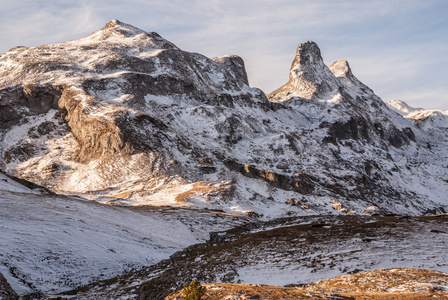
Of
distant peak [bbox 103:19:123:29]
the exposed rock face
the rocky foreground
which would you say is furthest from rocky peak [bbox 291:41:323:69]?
the exposed rock face

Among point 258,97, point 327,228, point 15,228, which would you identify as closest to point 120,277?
point 15,228

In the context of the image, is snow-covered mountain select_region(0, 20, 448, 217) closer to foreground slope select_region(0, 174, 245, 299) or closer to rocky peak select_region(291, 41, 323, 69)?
foreground slope select_region(0, 174, 245, 299)

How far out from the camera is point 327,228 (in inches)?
1451

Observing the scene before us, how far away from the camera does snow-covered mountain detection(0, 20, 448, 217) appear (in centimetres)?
7669

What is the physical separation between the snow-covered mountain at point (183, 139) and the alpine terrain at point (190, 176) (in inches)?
20.3

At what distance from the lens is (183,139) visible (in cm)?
9419

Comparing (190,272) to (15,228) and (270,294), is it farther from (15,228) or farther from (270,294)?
(15,228)

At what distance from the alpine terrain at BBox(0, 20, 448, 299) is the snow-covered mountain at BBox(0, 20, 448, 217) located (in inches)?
20.3

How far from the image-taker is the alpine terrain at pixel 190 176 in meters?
25.8

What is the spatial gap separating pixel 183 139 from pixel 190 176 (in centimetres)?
1692

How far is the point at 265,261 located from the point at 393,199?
8919 cm

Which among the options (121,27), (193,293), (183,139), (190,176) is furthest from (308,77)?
(193,293)

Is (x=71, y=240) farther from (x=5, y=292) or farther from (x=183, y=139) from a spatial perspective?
(x=183, y=139)

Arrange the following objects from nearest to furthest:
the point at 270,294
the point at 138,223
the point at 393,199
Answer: the point at 270,294 < the point at 138,223 < the point at 393,199
